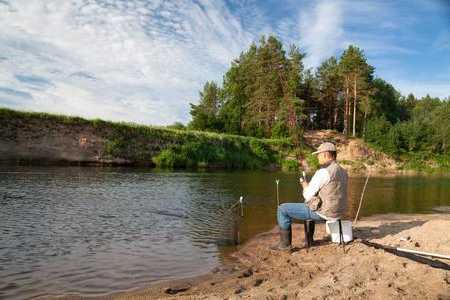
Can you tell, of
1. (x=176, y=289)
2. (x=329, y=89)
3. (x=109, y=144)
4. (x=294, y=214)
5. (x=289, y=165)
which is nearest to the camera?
(x=176, y=289)

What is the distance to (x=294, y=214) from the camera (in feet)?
28.2

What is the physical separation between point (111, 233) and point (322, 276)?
606cm

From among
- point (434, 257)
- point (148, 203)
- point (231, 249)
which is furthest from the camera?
point (148, 203)

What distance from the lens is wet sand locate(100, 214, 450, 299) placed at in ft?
17.0

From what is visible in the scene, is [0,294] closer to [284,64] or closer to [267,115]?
[267,115]

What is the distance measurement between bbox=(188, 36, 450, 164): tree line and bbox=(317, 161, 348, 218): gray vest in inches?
1984

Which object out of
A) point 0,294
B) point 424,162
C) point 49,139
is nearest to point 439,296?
point 0,294

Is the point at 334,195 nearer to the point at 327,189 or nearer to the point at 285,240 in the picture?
the point at 327,189

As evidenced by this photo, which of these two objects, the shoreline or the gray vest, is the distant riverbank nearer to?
the shoreline

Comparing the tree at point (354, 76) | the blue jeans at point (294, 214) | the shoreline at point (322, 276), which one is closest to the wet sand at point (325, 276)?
the shoreline at point (322, 276)

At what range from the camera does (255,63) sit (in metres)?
69.2

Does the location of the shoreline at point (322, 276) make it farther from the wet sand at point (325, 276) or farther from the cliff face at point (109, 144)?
the cliff face at point (109, 144)

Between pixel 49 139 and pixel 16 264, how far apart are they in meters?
29.1

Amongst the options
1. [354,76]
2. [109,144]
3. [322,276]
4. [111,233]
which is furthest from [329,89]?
[322,276]
